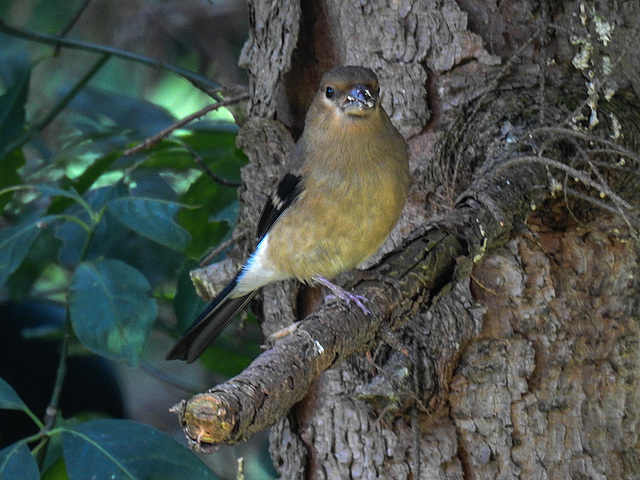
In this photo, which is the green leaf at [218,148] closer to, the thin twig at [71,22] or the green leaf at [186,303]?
the green leaf at [186,303]

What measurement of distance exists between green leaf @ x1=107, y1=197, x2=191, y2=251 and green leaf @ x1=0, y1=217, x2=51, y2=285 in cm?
29

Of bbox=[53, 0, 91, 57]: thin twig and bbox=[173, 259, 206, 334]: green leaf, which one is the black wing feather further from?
bbox=[53, 0, 91, 57]: thin twig

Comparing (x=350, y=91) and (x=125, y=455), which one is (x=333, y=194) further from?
(x=125, y=455)

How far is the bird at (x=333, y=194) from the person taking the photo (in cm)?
A: 245

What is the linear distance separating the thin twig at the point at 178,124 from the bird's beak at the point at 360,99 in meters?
0.55

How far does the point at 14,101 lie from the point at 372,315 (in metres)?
2.06

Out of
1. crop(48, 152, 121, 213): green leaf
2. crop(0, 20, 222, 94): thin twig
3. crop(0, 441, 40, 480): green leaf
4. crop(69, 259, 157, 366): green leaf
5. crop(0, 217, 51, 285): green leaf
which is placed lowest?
crop(0, 441, 40, 480): green leaf

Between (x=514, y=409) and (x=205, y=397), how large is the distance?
4.19 ft

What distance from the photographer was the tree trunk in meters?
2.25

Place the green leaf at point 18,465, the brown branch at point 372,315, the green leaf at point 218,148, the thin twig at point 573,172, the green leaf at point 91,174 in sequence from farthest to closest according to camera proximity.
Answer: the green leaf at point 218,148 → the green leaf at point 91,174 → the green leaf at point 18,465 → the thin twig at point 573,172 → the brown branch at point 372,315

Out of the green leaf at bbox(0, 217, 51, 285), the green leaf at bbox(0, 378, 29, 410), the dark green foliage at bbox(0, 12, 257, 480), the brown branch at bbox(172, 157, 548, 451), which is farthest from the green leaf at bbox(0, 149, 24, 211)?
the brown branch at bbox(172, 157, 548, 451)

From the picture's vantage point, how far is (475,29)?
2447mm

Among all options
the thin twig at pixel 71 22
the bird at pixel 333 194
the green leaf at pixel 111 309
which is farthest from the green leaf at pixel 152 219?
the thin twig at pixel 71 22

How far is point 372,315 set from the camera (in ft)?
6.11
